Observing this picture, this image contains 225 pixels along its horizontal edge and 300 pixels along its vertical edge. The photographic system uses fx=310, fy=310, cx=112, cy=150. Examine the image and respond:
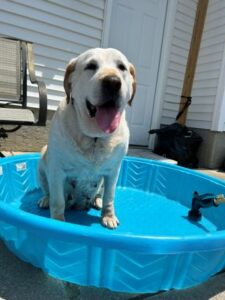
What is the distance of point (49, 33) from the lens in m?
3.91

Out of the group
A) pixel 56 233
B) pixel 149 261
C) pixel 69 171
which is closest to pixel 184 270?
pixel 149 261

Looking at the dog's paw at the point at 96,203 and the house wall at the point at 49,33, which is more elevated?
the house wall at the point at 49,33

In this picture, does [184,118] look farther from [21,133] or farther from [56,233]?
[56,233]

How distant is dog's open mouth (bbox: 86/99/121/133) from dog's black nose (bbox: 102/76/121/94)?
9 centimetres

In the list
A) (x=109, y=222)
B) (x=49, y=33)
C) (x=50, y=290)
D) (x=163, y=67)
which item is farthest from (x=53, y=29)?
(x=50, y=290)

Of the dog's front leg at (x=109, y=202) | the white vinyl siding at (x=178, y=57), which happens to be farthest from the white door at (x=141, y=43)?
the dog's front leg at (x=109, y=202)

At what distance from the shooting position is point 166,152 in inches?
→ 184

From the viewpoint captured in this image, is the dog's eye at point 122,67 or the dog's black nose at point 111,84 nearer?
the dog's black nose at point 111,84

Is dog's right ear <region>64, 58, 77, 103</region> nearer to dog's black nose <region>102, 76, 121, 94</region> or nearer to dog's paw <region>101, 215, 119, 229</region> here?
dog's black nose <region>102, 76, 121, 94</region>

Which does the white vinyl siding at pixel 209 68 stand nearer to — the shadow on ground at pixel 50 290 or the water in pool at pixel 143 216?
the water in pool at pixel 143 216

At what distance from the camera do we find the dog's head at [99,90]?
4.71ft

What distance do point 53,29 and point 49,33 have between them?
0.08 metres

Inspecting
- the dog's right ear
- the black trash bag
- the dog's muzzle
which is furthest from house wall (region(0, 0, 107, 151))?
the dog's muzzle

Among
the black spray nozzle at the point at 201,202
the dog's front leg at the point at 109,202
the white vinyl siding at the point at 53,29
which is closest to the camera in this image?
the dog's front leg at the point at 109,202
